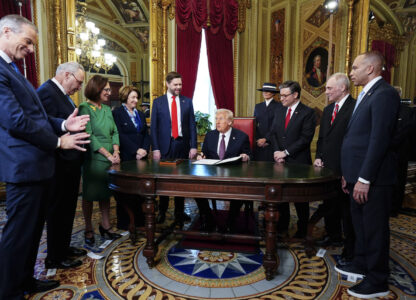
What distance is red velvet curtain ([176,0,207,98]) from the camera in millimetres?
6133

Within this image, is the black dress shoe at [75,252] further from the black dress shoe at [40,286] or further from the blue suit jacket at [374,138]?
the blue suit jacket at [374,138]

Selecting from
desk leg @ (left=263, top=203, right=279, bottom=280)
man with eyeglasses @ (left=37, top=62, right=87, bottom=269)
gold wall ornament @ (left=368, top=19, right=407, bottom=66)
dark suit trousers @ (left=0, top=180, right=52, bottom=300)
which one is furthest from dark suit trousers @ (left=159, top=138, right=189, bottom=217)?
gold wall ornament @ (left=368, top=19, right=407, bottom=66)

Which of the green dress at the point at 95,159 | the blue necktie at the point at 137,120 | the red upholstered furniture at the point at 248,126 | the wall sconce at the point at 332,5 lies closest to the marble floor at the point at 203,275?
the green dress at the point at 95,159

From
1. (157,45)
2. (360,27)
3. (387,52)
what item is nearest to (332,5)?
(360,27)

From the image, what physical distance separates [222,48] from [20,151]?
586 centimetres

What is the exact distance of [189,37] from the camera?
6.35 m

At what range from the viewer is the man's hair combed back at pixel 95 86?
2.97 m

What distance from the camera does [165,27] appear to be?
231 inches

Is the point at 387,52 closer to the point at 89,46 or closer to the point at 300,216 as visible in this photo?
the point at 300,216

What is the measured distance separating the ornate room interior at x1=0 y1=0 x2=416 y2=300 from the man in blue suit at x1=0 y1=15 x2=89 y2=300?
1.60 ft

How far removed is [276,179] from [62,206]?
74.2 inches

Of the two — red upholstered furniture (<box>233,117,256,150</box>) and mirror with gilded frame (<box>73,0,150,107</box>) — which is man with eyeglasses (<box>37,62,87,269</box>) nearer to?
red upholstered furniture (<box>233,117,256,150</box>)

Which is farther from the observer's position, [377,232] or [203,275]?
[203,275]

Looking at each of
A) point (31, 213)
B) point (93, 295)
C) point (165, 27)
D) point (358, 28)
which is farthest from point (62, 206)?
point (358, 28)
